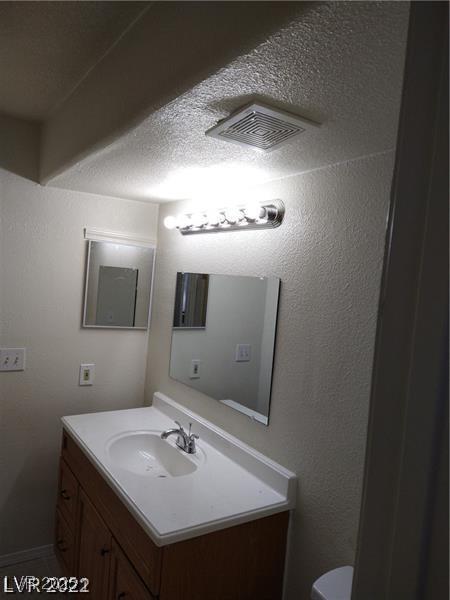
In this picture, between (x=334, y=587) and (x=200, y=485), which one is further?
(x=200, y=485)

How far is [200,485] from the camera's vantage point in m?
1.66

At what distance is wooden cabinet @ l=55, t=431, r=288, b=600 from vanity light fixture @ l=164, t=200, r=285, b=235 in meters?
1.17

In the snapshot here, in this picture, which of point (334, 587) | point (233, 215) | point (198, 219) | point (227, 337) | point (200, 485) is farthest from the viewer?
point (198, 219)

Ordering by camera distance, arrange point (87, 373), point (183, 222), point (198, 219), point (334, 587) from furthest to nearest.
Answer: point (87, 373)
point (183, 222)
point (198, 219)
point (334, 587)

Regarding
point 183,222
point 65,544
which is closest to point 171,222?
point 183,222

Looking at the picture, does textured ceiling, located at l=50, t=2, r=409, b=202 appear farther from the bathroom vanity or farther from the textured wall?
the bathroom vanity

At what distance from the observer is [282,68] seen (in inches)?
36.6

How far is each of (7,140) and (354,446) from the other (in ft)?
7.30

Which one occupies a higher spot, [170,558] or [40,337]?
[40,337]

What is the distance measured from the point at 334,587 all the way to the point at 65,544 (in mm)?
1537

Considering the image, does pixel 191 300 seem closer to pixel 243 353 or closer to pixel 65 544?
pixel 243 353

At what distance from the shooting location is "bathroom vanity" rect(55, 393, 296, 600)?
1.41 m

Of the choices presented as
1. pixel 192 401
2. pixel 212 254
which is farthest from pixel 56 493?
pixel 212 254

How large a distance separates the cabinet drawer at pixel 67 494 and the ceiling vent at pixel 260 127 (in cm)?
176
